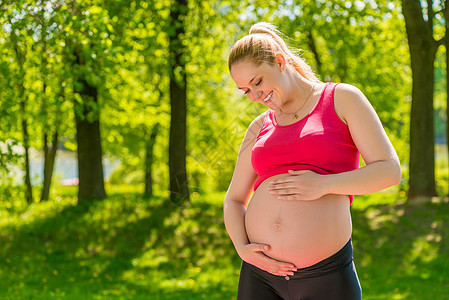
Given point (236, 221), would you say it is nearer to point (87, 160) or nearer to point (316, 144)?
point (316, 144)

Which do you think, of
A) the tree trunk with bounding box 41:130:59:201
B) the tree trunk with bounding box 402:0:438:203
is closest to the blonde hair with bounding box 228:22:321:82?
the tree trunk with bounding box 402:0:438:203

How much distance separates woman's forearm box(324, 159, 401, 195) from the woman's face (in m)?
0.41

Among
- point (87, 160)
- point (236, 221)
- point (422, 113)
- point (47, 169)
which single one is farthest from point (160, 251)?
point (47, 169)

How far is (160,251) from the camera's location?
1008 cm

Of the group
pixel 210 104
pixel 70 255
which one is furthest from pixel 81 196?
pixel 210 104

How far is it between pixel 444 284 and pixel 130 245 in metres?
5.46

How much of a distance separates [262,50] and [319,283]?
0.95 m

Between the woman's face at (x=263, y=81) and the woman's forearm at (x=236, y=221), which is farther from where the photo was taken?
the woman's forearm at (x=236, y=221)

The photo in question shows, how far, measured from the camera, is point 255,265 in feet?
7.63

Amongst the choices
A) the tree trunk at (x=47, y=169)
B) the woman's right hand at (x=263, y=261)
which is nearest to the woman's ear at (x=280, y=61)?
the woman's right hand at (x=263, y=261)

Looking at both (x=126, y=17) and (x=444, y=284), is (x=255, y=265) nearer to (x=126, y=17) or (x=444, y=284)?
(x=444, y=284)

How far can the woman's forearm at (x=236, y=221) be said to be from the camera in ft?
8.00

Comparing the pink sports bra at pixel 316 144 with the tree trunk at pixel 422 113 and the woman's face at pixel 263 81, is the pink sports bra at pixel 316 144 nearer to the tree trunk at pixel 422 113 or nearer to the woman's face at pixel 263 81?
the woman's face at pixel 263 81

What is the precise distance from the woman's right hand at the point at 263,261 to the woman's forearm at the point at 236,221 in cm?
7
